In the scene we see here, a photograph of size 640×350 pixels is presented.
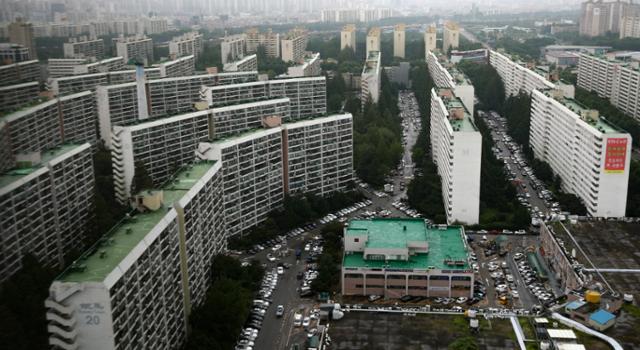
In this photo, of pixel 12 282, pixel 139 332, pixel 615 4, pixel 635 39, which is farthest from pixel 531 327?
pixel 615 4

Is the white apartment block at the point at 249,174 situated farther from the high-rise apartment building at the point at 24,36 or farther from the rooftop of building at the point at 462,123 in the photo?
the high-rise apartment building at the point at 24,36

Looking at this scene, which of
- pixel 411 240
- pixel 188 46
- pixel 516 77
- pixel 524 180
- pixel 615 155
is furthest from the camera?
pixel 188 46

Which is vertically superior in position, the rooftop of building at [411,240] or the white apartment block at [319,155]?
the white apartment block at [319,155]

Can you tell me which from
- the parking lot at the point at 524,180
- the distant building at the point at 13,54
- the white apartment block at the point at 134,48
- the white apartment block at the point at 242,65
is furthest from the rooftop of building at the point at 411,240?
the white apartment block at the point at 134,48

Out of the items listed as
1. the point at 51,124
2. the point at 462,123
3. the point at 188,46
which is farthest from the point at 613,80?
the point at 188,46

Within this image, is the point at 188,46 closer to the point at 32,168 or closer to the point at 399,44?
the point at 399,44

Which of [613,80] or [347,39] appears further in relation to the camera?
[347,39]
